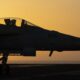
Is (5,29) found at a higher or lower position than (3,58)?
higher

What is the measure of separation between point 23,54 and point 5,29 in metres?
1.85

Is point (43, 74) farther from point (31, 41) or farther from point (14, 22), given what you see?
point (14, 22)

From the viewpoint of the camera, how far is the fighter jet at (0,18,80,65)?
2323cm

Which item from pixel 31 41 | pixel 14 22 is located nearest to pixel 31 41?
pixel 31 41

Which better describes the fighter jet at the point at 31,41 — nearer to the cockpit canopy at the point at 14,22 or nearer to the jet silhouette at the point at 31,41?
the jet silhouette at the point at 31,41

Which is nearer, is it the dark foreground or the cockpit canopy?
the dark foreground

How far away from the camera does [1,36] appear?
23484 millimetres

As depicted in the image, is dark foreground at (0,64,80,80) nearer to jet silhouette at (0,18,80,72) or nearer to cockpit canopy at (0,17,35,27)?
jet silhouette at (0,18,80,72)

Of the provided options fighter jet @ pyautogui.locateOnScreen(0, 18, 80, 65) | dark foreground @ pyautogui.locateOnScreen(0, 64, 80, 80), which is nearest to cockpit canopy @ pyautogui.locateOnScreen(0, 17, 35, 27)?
fighter jet @ pyautogui.locateOnScreen(0, 18, 80, 65)

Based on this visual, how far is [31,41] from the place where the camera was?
2341 cm

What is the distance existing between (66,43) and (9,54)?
3.27m

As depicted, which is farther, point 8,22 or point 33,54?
point 8,22

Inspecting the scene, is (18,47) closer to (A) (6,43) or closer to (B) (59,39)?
(A) (6,43)

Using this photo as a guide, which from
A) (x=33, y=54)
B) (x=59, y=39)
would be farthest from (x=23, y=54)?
(x=59, y=39)
